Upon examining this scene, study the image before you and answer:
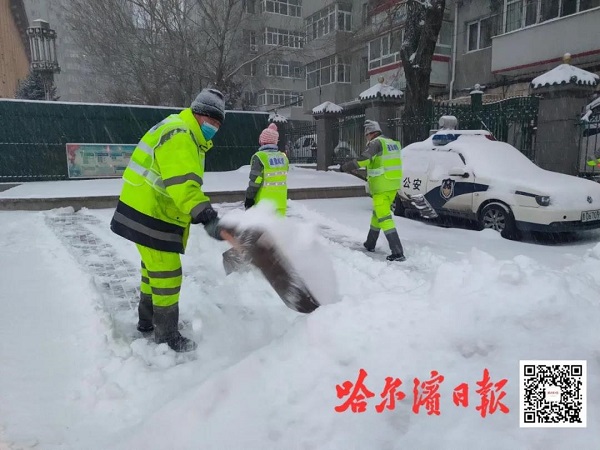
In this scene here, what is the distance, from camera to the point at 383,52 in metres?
27.3

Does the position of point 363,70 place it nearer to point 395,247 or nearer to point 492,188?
point 492,188

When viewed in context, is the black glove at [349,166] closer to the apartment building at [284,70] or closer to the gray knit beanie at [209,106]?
the gray knit beanie at [209,106]

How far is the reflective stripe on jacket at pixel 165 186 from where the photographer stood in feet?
9.50

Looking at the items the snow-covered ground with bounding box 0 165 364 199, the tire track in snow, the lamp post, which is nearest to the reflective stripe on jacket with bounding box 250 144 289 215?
the tire track in snow

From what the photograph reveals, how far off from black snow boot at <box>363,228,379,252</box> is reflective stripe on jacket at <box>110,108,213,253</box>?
3561 millimetres

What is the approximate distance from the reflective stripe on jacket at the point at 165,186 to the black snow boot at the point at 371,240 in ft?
11.7

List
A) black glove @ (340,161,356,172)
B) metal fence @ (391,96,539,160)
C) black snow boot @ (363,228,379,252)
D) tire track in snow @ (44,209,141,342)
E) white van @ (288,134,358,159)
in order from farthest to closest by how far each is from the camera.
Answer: white van @ (288,134,358,159) < metal fence @ (391,96,539,160) < black snow boot @ (363,228,379,252) < black glove @ (340,161,356,172) < tire track in snow @ (44,209,141,342)

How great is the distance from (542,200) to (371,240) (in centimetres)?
259

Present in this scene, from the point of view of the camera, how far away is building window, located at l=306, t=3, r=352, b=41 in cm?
3220

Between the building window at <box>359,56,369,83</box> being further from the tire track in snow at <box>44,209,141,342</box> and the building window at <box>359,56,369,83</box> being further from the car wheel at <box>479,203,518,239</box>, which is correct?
the tire track in snow at <box>44,209,141,342</box>

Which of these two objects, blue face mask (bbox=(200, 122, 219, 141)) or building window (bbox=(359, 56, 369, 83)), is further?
building window (bbox=(359, 56, 369, 83))

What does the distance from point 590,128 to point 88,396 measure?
34.2 feet

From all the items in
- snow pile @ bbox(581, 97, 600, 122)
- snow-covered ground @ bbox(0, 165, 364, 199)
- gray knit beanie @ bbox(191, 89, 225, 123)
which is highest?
snow pile @ bbox(581, 97, 600, 122)

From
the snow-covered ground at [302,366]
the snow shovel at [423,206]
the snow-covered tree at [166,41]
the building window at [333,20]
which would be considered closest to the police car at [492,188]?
the snow shovel at [423,206]
